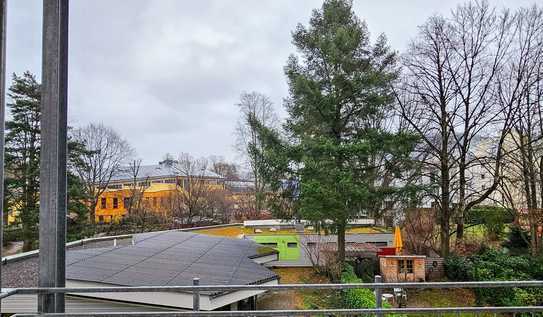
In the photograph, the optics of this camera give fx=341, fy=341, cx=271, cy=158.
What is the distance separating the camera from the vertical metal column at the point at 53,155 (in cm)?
188

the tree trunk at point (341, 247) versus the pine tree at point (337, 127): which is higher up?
the pine tree at point (337, 127)

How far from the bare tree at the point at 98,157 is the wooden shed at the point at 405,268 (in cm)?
1216

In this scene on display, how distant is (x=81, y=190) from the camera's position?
13.4m

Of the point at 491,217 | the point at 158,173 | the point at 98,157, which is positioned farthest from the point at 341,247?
the point at 158,173

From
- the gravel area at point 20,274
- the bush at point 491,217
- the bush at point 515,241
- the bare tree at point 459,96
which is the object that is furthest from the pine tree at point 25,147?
the bush at point 515,241

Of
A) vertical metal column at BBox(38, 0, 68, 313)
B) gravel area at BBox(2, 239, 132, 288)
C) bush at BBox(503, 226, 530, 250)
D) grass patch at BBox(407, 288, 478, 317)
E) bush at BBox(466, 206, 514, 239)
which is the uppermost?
vertical metal column at BBox(38, 0, 68, 313)

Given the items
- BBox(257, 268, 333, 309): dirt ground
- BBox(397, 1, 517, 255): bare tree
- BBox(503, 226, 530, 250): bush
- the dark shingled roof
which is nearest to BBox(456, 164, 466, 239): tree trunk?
BBox(397, 1, 517, 255): bare tree

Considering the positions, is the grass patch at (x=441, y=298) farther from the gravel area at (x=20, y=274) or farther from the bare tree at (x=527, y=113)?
the gravel area at (x=20, y=274)

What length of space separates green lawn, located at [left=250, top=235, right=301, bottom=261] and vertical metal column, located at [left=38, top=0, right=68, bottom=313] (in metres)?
10.6

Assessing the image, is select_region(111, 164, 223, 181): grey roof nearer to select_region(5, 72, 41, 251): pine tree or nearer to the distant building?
the distant building

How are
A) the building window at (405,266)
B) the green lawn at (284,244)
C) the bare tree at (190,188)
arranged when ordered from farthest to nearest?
the bare tree at (190,188)
the green lawn at (284,244)
the building window at (405,266)

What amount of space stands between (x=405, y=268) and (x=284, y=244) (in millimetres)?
4736

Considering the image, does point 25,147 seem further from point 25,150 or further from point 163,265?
point 163,265

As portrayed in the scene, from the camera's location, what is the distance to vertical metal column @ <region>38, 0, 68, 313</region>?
188cm
